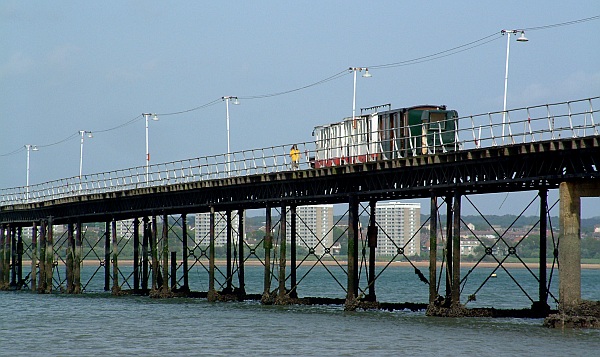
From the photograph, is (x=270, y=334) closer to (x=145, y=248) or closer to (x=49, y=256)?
(x=145, y=248)

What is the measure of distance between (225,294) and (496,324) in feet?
75.6

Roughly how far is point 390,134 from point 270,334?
1633 cm

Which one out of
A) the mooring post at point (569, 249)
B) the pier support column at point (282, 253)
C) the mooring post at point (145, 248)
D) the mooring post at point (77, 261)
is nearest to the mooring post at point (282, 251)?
the pier support column at point (282, 253)

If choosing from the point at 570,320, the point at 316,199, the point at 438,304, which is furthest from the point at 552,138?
the point at 316,199

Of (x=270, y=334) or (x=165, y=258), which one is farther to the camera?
(x=165, y=258)

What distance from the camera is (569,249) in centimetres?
4078

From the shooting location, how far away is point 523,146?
42156 millimetres

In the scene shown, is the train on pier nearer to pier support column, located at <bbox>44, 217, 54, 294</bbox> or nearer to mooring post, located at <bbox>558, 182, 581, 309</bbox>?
mooring post, located at <bbox>558, 182, 581, 309</bbox>

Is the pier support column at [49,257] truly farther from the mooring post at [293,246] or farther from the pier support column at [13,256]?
the mooring post at [293,246]

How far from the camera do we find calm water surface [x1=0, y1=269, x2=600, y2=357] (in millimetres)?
38188

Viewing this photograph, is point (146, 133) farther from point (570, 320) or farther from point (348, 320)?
point (570, 320)

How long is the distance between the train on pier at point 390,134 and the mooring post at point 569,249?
1079 centimetres

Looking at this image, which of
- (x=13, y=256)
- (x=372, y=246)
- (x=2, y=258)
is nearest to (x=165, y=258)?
(x=372, y=246)

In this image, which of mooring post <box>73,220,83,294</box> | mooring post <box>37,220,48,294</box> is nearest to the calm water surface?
mooring post <box>73,220,83,294</box>
